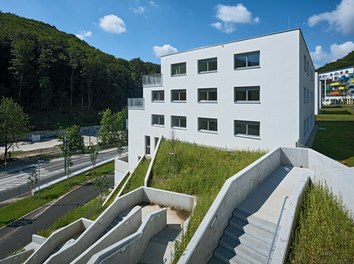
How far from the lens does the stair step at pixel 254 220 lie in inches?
301

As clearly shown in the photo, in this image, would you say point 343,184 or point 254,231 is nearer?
point 254,231

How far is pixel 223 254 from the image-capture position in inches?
288

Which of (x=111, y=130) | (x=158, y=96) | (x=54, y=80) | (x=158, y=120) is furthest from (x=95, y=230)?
(x=54, y=80)

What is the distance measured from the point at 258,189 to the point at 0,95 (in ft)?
267

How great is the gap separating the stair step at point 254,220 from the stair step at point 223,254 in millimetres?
1245

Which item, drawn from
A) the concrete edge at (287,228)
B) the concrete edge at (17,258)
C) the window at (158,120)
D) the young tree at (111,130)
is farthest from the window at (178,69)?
the young tree at (111,130)

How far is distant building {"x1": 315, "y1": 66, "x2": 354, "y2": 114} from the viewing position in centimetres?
10738

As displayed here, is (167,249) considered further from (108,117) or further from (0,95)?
(0,95)

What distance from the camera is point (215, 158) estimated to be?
61.5 feet

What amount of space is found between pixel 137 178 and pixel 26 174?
2955cm

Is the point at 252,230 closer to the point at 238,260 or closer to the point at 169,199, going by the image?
the point at 238,260

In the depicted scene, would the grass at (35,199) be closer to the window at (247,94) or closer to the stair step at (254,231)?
the window at (247,94)

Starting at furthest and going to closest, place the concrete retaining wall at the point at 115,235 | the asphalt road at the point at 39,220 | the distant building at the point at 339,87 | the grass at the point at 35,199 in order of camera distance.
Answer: the distant building at the point at 339,87 → the grass at the point at 35,199 → the asphalt road at the point at 39,220 → the concrete retaining wall at the point at 115,235

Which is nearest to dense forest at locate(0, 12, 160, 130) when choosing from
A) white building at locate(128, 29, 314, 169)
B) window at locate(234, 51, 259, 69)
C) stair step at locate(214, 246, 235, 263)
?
white building at locate(128, 29, 314, 169)
